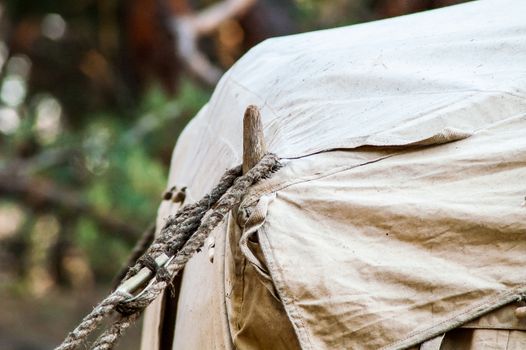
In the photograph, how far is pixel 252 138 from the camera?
50.3 inches

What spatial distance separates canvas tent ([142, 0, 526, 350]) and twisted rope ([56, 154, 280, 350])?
27 mm

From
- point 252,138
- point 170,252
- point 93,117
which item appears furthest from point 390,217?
point 93,117

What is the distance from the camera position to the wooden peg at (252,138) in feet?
4.13

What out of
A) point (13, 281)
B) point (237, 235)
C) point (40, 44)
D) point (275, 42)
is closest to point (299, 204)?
point (237, 235)

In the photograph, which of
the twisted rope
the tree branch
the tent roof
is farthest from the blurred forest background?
the twisted rope

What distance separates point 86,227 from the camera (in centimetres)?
571

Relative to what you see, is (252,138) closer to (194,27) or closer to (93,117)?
(194,27)

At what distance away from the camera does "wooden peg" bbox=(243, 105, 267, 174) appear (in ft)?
4.13

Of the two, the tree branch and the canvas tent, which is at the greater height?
the tree branch

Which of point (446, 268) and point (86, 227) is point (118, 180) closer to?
point (86, 227)

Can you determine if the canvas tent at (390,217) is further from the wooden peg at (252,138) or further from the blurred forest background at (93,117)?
the blurred forest background at (93,117)

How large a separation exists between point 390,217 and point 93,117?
23.4 feet

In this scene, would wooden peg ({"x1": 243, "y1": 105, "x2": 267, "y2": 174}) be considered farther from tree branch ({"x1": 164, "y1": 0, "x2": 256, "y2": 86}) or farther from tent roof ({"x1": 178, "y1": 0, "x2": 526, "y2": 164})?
tree branch ({"x1": 164, "y1": 0, "x2": 256, "y2": 86})

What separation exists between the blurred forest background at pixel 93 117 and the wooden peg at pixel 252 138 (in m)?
3.76
